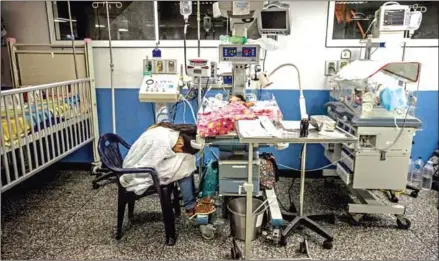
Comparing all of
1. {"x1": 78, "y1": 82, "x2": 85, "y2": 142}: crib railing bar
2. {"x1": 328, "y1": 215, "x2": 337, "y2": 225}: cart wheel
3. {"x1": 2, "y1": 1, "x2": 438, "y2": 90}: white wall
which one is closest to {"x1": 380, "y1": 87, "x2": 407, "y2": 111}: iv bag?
{"x1": 328, "y1": 215, "x2": 337, "y2": 225}: cart wheel

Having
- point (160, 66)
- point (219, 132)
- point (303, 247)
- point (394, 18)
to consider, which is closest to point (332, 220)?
point (303, 247)

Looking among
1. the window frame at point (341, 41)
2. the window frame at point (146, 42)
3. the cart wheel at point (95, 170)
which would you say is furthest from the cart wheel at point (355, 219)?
the cart wheel at point (95, 170)

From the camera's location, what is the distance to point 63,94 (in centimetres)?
298

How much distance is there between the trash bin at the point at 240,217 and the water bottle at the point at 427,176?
2030 mm

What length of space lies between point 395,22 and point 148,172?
2.28 meters

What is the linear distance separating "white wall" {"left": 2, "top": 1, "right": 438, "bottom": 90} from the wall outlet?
56mm

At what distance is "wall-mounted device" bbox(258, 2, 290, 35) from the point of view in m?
2.39

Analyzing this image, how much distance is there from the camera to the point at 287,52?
11.0 feet

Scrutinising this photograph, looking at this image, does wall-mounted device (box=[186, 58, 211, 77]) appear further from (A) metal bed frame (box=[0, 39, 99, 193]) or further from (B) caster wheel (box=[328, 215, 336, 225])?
(B) caster wheel (box=[328, 215, 336, 225])

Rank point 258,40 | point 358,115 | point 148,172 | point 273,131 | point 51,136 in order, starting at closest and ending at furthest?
point 273,131
point 148,172
point 358,115
point 51,136
point 258,40

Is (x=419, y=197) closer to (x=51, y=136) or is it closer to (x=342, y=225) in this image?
(x=342, y=225)

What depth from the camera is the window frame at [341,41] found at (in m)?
3.20

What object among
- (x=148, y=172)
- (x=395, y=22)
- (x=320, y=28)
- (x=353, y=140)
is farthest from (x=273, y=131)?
(x=320, y=28)

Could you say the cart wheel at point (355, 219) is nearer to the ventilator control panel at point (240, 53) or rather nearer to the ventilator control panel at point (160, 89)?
the ventilator control panel at point (240, 53)
